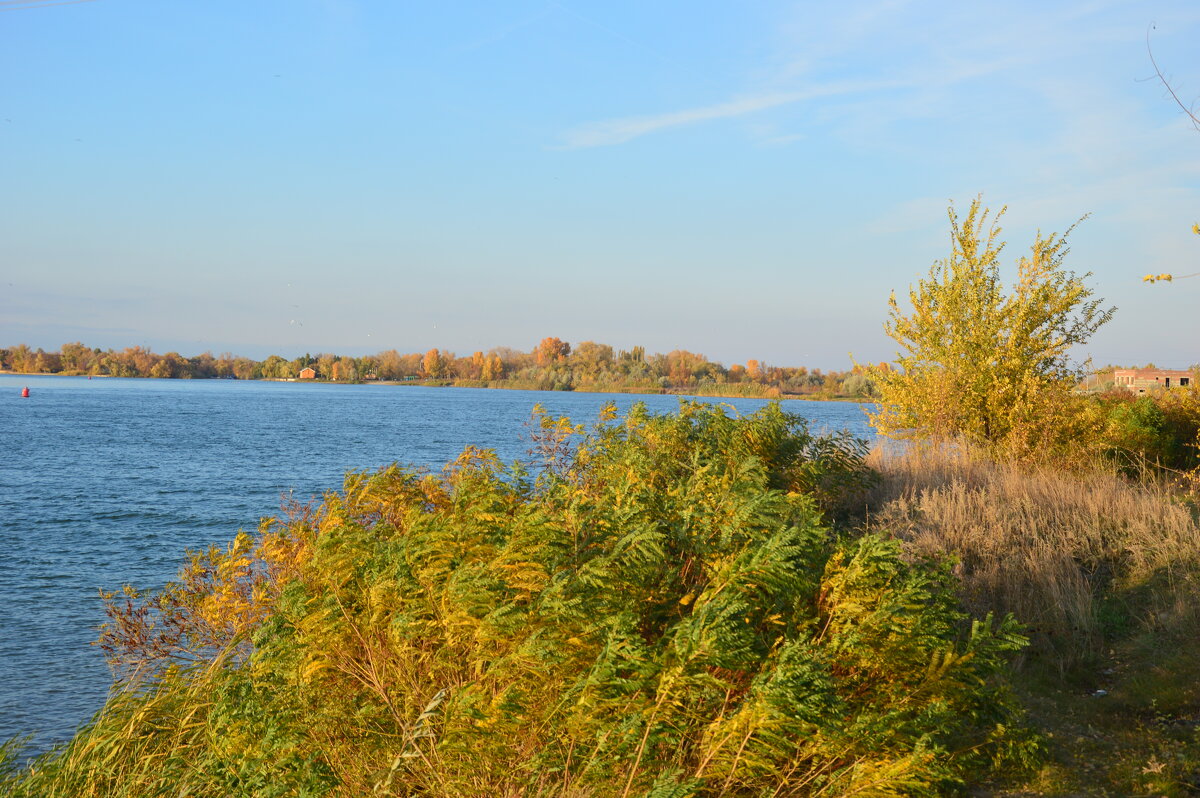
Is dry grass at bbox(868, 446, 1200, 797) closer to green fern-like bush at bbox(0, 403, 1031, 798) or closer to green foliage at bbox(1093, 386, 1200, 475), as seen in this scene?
green fern-like bush at bbox(0, 403, 1031, 798)

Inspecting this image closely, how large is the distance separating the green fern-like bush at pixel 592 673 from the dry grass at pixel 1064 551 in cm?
269

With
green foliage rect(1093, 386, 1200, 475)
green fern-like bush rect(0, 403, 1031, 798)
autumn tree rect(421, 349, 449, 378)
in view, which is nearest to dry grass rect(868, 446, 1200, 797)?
green fern-like bush rect(0, 403, 1031, 798)

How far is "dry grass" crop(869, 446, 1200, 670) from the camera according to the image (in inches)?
290

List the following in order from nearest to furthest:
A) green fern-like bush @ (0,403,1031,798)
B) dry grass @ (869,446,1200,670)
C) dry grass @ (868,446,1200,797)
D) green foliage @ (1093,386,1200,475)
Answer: green fern-like bush @ (0,403,1031,798)
dry grass @ (868,446,1200,797)
dry grass @ (869,446,1200,670)
green foliage @ (1093,386,1200,475)

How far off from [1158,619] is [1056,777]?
343cm

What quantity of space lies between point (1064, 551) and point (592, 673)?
6.69 meters

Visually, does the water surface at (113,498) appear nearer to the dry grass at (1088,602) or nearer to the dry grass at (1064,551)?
the dry grass at (1064,551)

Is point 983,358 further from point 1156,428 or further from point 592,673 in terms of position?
point 592,673

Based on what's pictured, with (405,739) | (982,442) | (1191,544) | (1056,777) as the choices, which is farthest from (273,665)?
(982,442)

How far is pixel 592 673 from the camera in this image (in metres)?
4.05

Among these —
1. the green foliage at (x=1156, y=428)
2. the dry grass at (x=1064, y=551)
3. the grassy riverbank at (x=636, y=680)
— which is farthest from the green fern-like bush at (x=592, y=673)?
the green foliage at (x=1156, y=428)

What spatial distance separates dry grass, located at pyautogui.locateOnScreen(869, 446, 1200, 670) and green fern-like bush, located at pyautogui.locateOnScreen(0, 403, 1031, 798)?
2.69 meters

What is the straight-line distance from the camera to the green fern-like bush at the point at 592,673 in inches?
160

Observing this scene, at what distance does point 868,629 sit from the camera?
4.50 metres
